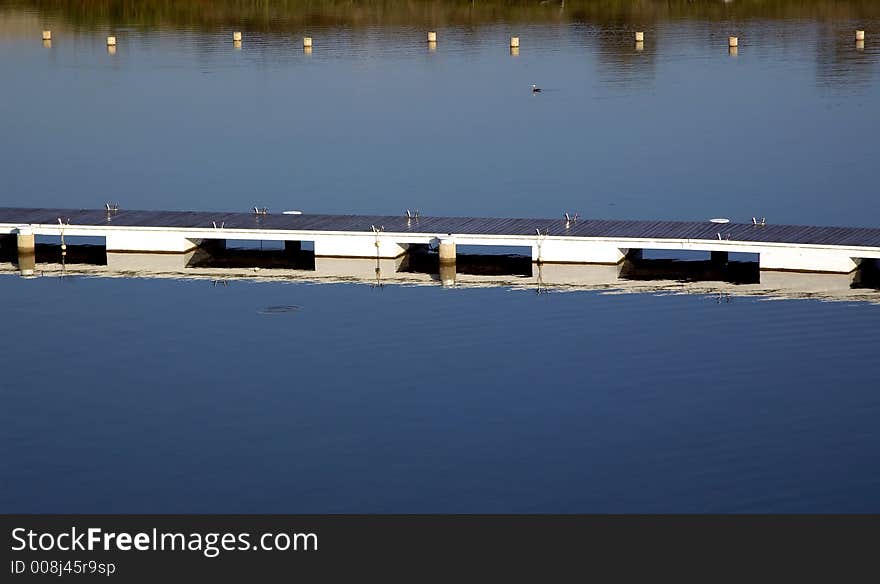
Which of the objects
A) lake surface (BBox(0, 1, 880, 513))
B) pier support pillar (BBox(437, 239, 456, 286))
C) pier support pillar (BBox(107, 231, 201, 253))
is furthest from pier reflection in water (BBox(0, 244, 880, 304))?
lake surface (BBox(0, 1, 880, 513))

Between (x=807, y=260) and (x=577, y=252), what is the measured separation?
14.4ft

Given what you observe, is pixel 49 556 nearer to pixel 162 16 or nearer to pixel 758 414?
pixel 758 414

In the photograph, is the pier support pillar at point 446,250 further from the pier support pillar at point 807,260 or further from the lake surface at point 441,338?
the pier support pillar at point 807,260

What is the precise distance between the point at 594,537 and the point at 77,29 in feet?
224

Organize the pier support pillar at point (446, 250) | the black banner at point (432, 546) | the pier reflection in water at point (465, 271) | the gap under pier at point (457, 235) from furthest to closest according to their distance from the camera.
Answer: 1. the pier support pillar at point (446, 250)
2. the gap under pier at point (457, 235)
3. the pier reflection in water at point (465, 271)
4. the black banner at point (432, 546)

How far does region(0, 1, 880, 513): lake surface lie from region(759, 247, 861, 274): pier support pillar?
46.4 inches

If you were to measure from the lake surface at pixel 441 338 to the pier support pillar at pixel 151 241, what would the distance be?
163 cm

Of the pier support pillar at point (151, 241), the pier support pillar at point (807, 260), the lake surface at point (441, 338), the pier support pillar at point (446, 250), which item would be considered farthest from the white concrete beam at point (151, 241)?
the pier support pillar at point (807, 260)

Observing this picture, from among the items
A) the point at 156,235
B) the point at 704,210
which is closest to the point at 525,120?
the point at 704,210

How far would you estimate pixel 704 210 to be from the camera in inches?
1656

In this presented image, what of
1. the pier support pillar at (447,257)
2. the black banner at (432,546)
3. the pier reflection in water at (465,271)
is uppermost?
the pier support pillar at (447,257)

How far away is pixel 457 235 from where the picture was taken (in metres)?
35.4

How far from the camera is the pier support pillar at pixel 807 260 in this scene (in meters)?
34.2

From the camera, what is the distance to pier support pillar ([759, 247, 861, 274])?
3416 cm
